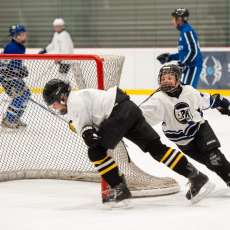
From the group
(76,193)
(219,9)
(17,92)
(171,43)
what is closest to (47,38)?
(171,43)

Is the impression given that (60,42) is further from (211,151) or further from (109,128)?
(109,128)

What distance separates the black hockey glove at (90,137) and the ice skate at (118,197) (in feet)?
0.90

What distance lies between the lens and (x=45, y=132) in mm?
4832

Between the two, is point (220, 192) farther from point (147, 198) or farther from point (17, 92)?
point (17, 92)

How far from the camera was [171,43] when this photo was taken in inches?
414

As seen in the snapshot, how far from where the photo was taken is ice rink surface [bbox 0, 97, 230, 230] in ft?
11.2

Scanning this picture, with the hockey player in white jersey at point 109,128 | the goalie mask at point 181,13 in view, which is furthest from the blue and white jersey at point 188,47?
the hockey player in white jersey at point 109,128

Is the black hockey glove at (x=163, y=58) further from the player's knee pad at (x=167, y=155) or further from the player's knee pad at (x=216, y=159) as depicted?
the player's knee pad at (x=167, y=155)

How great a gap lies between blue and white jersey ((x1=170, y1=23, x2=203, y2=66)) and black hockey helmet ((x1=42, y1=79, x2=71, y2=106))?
11.3ft

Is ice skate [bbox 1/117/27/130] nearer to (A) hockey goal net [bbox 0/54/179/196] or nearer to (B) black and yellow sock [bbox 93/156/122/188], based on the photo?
(A) hockey goal net [bbox 0/54/179/196]

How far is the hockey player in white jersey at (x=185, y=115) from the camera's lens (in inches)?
154

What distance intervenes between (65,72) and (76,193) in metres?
0.74

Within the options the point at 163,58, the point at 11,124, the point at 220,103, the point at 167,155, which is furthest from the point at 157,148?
the point at 163,58

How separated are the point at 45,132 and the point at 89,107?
1.23m
